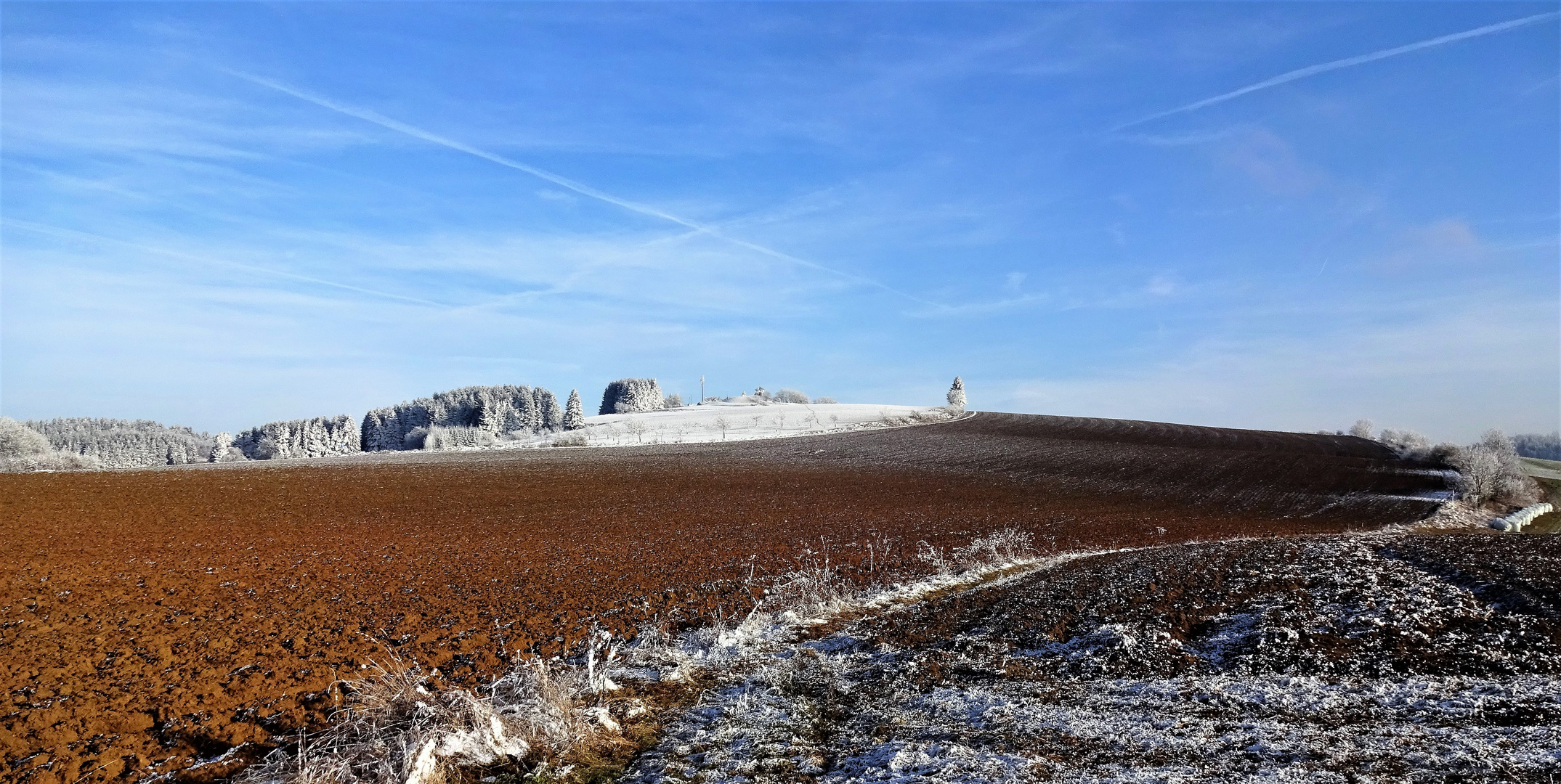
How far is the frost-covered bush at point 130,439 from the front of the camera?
104250mm

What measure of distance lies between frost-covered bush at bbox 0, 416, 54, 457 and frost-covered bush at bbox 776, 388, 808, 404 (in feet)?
267

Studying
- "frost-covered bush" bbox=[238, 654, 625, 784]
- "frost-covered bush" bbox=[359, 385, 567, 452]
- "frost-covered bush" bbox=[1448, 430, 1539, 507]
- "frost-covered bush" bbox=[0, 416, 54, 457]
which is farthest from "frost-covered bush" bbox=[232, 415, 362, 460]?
"frost-covered bush" bbox=[1448, 430, 1539, 507]

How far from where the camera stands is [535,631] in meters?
12.0

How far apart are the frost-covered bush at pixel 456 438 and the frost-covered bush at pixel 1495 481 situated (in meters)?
71.9

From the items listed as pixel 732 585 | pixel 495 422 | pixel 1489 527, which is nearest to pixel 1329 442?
pixel 1489 527

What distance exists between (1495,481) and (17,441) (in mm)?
83671

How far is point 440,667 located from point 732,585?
251 inches

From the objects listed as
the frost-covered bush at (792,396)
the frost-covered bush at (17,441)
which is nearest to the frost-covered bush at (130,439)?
the frost-covered bush at (17,441)

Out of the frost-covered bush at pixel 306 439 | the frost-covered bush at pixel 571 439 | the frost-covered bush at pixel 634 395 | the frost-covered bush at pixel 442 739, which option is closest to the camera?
the frost-covered bush at pixel 442 739

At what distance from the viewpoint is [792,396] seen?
114312 mm

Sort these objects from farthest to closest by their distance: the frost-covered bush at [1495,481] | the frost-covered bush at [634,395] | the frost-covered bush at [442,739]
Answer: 1. the frost-covered bush at [634,395]
2. the frost-covered bush at [1495,481]
3. the frost-covered bush at [442,739]

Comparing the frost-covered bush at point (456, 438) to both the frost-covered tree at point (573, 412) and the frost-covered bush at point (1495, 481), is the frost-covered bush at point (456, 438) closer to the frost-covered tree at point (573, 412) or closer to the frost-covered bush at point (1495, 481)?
the frost-covered tree at point (573, 412)

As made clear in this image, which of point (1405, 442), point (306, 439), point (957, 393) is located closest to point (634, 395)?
point (306, 439)

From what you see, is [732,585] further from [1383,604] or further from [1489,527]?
[1489,527]
